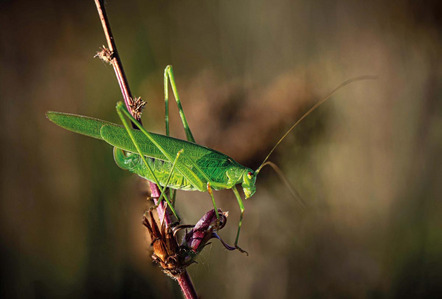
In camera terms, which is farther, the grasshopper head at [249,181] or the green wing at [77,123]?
the grasshopper head at [249,181]

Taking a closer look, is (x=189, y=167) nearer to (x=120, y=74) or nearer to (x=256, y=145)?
(x=256, y=145)

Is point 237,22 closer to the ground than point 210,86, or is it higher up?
higher up

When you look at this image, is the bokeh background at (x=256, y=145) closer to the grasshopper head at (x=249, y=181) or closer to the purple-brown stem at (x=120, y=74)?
the grasshopper head at (x=249, y=181)

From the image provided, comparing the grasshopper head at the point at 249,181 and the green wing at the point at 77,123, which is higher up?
the green wing at the point at 77,123

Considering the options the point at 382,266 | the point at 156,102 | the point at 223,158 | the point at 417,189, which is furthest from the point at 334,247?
the point at 156,102

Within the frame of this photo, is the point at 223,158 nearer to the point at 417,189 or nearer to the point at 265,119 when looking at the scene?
the point at 265,119

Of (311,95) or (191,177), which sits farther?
(311,95)

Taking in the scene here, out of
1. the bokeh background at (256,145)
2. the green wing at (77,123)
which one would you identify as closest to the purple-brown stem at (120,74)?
the green wing at (77,123)

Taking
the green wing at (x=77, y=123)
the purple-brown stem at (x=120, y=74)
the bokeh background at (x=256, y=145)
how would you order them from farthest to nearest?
the bokeh background at (x=256, y=145) < the green wing at (x=77, y=123) < the purple-brown stem at (x=120, y=74)
